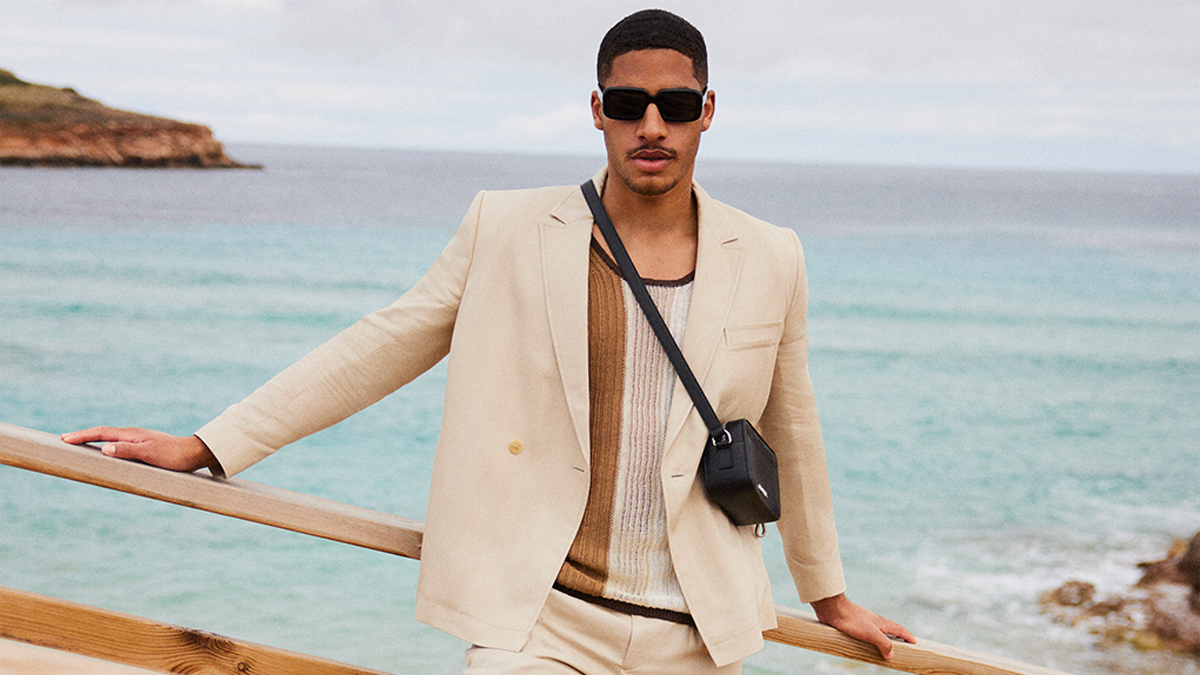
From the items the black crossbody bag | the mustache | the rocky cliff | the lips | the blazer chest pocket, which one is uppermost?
the rocky cliff

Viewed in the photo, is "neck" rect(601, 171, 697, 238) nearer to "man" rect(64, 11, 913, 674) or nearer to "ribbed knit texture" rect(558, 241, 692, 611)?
"man" rect(64, 11, 913, 674)

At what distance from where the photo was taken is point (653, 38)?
1833mm

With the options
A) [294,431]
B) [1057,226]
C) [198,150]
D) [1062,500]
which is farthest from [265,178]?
[294,431]

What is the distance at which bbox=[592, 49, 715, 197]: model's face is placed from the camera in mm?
1829

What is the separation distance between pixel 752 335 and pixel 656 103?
0.44m

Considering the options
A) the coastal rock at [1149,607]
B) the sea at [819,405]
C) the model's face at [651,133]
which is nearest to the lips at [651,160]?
the model's face at [651,133]

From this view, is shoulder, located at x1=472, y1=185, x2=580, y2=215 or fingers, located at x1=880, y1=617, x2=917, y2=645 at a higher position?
shoulder, located at x1=472, y1=185, x2=580, y2=215

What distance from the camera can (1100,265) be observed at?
1351 inches

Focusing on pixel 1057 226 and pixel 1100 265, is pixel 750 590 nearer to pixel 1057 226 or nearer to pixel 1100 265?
pixel 1100 265

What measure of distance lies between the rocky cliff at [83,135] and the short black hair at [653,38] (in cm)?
5652

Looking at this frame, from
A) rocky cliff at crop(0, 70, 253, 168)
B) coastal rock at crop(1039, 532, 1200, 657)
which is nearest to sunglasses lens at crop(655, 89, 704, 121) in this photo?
coastal rock at crop(1039, 532, 1200, 657)

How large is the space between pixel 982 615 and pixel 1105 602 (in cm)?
99

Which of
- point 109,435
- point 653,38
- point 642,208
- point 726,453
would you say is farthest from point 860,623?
point 109,435

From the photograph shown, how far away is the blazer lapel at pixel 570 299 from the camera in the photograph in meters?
1.78
